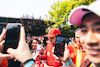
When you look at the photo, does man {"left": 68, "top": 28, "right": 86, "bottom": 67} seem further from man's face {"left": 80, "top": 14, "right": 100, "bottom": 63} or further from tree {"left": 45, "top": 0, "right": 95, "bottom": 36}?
tree {"left": 45, "top": 0, "right": 95, "bottom": 36}

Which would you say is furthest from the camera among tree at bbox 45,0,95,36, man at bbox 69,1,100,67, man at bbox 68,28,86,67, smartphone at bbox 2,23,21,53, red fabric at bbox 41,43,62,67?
tree at bbox 45,0,95,36

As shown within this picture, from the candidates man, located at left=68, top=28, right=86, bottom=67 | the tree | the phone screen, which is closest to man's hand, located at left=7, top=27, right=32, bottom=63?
the phone screen

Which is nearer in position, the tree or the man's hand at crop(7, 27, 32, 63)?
the man's hand at crop(7, 27, 32, 63)

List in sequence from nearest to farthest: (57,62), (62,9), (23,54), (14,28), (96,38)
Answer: (96,38)
(23,54)
(14,28)
(57,62)
(62,9)

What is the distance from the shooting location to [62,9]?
1878 centimetres

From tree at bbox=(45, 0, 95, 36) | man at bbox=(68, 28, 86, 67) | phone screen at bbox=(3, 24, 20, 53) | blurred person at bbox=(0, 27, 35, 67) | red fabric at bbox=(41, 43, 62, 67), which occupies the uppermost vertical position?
tree at bbox=(45, 0, 95, 36)

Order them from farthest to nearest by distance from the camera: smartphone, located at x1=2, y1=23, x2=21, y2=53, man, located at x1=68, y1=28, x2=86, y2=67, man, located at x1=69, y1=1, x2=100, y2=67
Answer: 1. man, located at x1=68, y1=28, x2=86, y2=67
2. smartphone, located at x1=2, y1=23, x2=21, y2=53
3. man, located at x1=69, y1=1, x2=100, y2=67

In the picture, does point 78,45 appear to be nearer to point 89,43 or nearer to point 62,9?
point 89,43

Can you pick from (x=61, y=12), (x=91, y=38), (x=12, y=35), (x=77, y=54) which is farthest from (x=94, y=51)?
(x=61, y=12)

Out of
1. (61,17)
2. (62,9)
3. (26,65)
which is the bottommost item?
(26,65)

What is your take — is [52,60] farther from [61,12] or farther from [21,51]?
[61,12]

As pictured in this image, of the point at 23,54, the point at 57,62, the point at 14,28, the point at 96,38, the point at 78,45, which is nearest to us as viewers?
the point at 96,38

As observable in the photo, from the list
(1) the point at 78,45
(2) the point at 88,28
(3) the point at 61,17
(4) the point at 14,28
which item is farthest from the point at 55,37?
(3) the point at 61,17

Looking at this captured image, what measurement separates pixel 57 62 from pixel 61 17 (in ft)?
55.8
